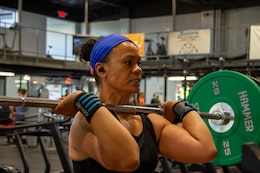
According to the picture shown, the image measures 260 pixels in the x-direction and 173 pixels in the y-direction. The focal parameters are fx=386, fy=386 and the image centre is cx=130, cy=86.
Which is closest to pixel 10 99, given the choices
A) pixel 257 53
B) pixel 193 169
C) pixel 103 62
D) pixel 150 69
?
pixel 103 62

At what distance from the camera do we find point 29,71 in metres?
10.9

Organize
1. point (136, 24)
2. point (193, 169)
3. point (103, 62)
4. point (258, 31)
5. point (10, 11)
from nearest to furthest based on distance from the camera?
1. point (103, 62)
2. point (193, 169)
3. point (258, 31)
4. point (10, 11)
5. point (136, 24)

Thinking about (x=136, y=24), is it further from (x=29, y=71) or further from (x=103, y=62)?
(x=103, y=62)

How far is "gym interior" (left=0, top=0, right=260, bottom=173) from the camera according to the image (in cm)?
180

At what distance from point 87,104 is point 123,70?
0.23m

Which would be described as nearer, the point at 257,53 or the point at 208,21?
the point at 257,53

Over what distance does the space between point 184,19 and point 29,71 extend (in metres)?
6.32

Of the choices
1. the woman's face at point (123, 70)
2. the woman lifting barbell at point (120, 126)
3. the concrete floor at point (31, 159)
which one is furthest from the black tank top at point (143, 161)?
the concrete floor at point (31, 159)

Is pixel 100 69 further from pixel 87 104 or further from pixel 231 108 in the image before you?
pixel 231 108

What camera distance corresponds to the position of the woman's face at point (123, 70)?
1.39 metres

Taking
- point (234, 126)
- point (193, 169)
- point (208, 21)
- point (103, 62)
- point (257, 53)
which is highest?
point (208, 21)

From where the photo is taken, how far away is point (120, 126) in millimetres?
1236

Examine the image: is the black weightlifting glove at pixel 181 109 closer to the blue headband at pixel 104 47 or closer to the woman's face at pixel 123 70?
the woman's face at pixel 123 70

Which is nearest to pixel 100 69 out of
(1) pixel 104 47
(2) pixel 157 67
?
(1) pixel 104 47
